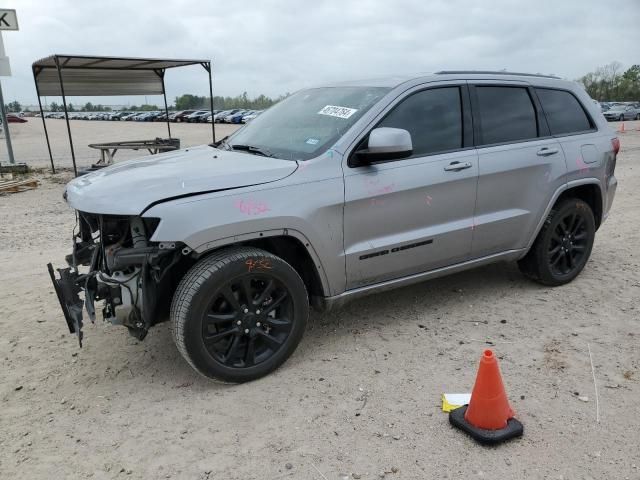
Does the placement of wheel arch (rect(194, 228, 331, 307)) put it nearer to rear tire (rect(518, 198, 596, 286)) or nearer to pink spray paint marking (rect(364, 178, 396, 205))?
pink spray paint marking (rect(364, 178, 396, 205))

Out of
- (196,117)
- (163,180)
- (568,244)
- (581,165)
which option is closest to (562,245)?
(568,244)

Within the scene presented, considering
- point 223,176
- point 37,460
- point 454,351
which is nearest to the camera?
point 37,460

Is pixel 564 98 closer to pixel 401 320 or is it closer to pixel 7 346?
pixel 401 320

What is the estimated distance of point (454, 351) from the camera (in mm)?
3811

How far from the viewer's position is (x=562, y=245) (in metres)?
4.91

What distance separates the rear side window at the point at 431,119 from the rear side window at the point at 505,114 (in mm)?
269

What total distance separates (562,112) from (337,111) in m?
2.22

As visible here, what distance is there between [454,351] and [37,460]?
103 inches

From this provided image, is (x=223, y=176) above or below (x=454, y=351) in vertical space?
above

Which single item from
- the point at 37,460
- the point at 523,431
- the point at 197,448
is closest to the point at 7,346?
the point at 37,460

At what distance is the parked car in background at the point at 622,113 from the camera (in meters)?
40.7

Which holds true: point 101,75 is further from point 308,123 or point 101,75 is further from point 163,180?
point 163,180

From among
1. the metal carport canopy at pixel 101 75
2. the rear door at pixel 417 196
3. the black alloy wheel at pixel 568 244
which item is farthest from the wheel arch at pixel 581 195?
the metal carport canopy at pixel 101 75

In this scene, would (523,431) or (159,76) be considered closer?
(523,431)
